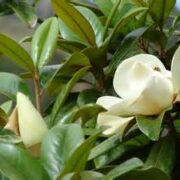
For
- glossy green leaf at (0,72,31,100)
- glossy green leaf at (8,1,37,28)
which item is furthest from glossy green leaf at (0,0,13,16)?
glossy green leaf at (0,72,31,100)

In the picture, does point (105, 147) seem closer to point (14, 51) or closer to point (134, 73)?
point (134, 73)

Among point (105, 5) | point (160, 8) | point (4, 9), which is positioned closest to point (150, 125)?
point (160, 8)

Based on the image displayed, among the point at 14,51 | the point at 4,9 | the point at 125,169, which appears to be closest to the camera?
the point at 125,169

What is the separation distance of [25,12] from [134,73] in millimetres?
580

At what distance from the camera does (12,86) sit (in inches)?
30.1

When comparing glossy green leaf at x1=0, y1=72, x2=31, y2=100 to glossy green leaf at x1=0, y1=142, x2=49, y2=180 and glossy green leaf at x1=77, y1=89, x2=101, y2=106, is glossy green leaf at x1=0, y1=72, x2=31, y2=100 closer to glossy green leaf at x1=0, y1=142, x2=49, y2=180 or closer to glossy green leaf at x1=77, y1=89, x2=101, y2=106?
glossy green leaf at x1=77, y1=89, x2=101, y2=106

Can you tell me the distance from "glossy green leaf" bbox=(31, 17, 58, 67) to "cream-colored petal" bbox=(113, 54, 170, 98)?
17 cm

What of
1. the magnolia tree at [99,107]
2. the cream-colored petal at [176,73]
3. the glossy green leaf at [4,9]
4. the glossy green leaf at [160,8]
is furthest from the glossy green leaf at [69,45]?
the glossy green leaf at [4,9]

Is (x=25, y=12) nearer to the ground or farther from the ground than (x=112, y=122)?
nearer to the ground

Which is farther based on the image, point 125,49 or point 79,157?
point 125,49

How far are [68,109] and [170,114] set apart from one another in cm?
19

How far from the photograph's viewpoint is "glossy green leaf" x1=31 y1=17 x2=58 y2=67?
75 cm

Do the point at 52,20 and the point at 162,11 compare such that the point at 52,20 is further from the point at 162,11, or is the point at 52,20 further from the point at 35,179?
the point at 35,179

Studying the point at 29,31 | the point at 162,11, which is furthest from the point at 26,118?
the point at 29,31
